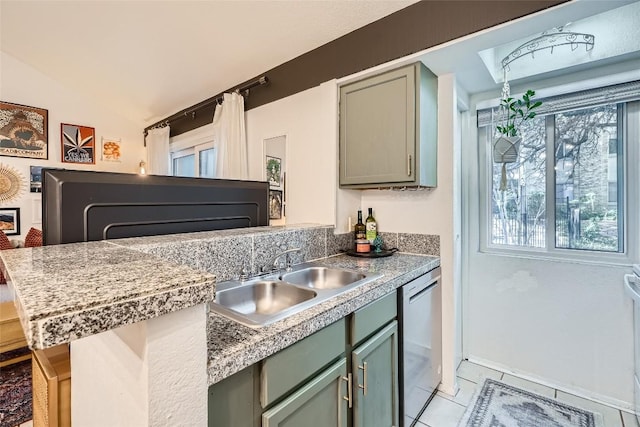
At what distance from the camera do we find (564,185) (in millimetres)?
2080

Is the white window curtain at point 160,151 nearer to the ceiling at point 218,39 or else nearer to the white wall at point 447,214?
the ceiling at point 218,39

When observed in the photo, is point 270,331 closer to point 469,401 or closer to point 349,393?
point 349,393

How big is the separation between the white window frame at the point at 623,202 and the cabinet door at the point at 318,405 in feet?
5.80

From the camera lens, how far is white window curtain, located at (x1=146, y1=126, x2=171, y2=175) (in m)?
3.90

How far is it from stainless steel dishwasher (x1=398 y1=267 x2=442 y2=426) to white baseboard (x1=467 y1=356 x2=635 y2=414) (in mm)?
558

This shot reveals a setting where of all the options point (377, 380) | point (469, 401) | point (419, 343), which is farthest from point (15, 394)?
point (469, 401)

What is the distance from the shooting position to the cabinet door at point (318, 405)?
0.88 meters

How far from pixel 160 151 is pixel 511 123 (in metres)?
3.81

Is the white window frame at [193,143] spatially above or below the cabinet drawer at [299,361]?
above

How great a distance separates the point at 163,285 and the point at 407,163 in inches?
63.5

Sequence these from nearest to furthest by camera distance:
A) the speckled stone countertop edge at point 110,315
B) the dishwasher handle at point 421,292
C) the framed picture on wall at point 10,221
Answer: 1. the speckled stone countertop edge at point 110,315
2. the dishwasher handle at point 421,292
3. the framed picture on wall at point 10,221

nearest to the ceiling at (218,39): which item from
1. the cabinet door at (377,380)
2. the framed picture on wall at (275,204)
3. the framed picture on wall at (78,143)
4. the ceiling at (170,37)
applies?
the ceiling at (170,37)

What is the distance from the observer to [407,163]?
186 cm

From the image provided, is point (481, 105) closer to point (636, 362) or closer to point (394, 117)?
point (394, 117)
